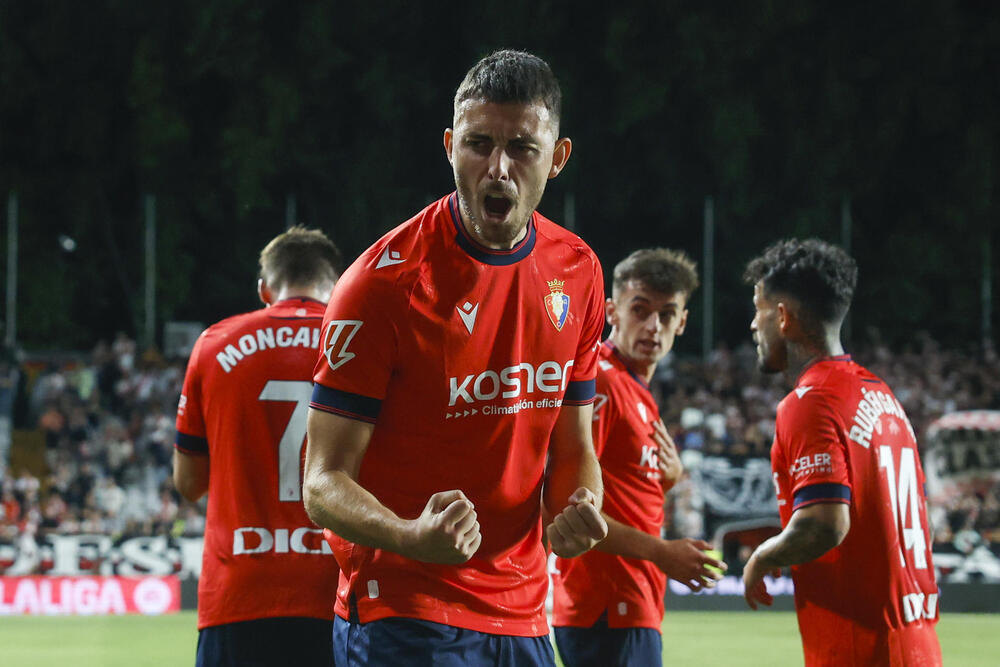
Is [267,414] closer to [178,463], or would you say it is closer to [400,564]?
[178,463]

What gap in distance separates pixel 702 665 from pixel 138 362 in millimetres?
15335

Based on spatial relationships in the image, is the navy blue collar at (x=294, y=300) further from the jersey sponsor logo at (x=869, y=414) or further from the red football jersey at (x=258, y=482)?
the jersey sponsor logo at (x=869, y=414)

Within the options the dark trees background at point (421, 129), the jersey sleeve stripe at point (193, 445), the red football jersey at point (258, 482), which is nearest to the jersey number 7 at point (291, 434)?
the red football jersey at point (258, 482)

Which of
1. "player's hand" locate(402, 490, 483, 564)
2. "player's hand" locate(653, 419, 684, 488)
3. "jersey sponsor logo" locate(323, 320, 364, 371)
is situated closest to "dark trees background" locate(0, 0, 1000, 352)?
"player's hand" locate(653, 419, 684, 488)

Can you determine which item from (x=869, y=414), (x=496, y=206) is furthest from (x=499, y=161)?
(x=869, y=414)

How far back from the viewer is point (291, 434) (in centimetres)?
421

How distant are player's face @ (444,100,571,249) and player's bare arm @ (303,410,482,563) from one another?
1.88 ft

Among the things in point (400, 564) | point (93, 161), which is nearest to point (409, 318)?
point (400, 564)

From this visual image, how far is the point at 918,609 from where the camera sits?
382cm

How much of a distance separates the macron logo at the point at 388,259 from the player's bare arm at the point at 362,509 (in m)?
0.37

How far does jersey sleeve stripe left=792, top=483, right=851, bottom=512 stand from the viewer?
3730mm

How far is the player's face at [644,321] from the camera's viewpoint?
212 inches

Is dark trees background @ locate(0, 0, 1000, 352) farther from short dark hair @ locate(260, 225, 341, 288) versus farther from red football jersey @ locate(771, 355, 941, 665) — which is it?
red football jersey @ locate(771, 355, 941, 665)

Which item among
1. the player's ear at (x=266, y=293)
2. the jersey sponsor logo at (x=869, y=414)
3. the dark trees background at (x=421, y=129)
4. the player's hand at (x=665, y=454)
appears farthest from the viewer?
the dark trees background at (x=421, y=129)
